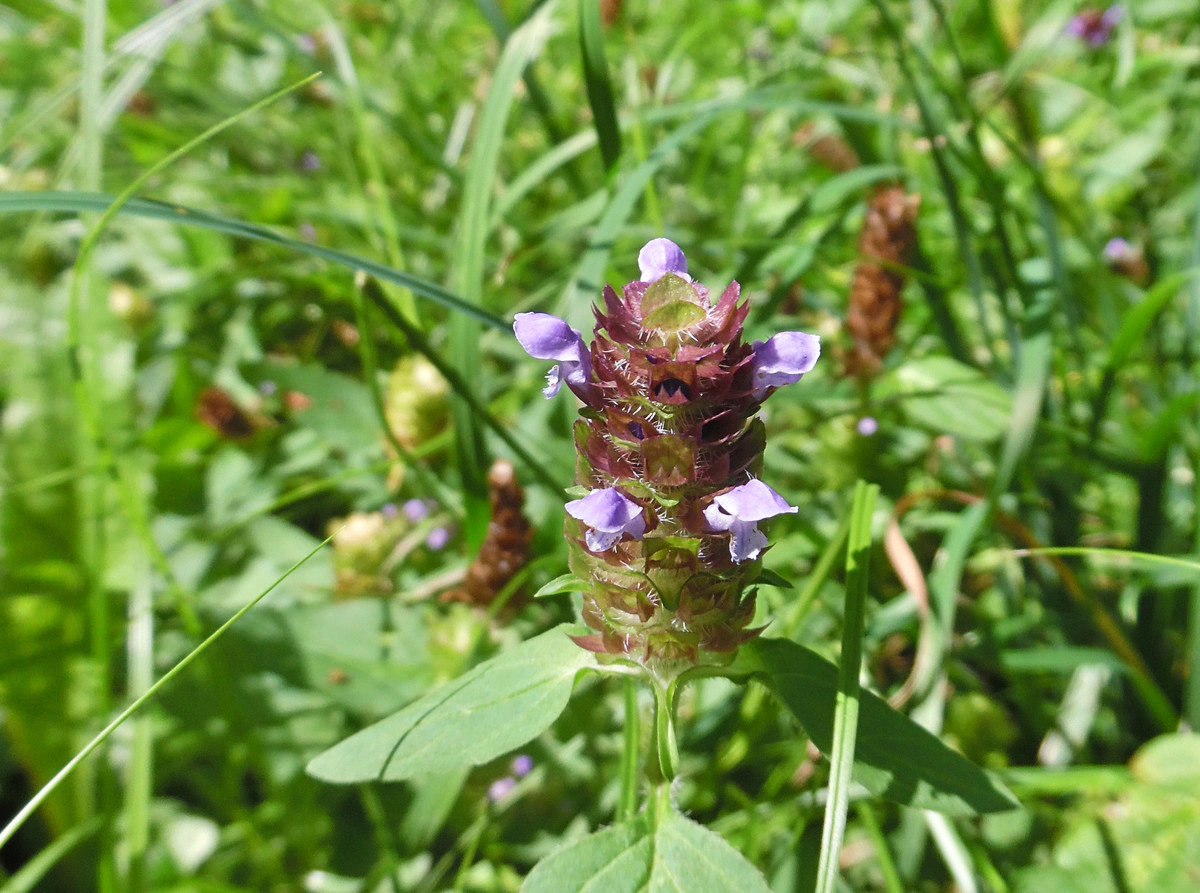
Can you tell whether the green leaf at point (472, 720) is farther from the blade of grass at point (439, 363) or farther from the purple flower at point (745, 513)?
the blade of grass at point (439, 363)

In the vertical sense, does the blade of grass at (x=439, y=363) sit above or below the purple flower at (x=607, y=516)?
above

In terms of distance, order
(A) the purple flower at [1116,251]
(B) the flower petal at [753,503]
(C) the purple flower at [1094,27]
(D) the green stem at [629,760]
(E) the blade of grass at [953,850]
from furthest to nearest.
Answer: (C) the purple flower at [1094,27]
(A) the purple flower at [1116,251]
(E) the blade of grass at [953,850]
(D) the green stem at [629,760]
(B) the flower petal at [753,503]

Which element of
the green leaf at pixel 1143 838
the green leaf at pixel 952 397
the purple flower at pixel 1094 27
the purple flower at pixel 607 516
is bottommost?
the green leaf at pixel 1143 838

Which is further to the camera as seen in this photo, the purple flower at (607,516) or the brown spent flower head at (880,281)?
the brown spent flower head at (880,281)

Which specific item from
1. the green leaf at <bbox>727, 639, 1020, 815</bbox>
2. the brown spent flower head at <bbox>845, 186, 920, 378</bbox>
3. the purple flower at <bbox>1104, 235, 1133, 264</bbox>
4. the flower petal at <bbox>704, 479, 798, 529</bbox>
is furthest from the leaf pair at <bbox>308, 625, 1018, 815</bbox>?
the purple flower at <bbox>1104, 235, 1133, 264</bbox>

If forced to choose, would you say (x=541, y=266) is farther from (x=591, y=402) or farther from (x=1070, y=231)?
(x=591, y=402)

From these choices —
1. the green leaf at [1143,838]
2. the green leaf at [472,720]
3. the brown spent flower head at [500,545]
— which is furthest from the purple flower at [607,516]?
the green leaf at [1143,838]

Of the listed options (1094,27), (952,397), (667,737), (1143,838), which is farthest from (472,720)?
(1094,27)

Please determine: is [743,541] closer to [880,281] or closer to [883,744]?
[883,744]
